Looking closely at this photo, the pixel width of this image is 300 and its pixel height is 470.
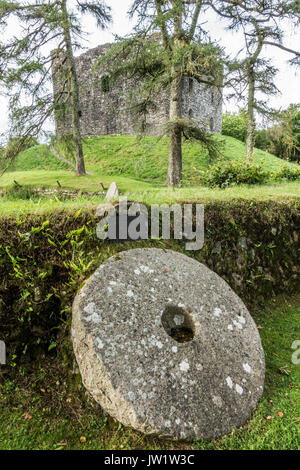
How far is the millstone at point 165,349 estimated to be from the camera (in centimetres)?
220

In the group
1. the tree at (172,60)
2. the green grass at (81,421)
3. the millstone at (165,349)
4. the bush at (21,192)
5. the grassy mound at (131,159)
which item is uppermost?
the tree at (172,60)

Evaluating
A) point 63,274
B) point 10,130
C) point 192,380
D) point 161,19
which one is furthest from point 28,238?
point 10,130

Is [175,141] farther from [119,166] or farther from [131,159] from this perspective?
[131,159]

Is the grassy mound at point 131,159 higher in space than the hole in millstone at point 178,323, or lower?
higher

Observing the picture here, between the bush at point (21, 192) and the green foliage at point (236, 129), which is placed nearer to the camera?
the bush at point (21, 192)

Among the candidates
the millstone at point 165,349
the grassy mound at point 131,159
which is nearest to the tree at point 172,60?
the grassy mound at point 131,159

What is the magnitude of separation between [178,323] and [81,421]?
113 cm

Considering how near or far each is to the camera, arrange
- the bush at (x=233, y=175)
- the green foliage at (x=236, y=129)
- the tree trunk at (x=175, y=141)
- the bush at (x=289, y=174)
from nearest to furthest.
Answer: the bush at (x=233, y=175) → the bush at (x=289, y=174) → the tree trunk at (x=175, y=141) → the green foliage at (x=236, y=129)

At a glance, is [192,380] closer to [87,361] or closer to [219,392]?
[219,392]

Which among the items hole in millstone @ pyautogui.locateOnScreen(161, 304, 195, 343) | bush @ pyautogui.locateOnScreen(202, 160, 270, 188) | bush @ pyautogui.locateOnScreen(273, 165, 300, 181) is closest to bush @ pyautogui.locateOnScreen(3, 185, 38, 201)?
bush @ pyautogui.locateOnScreen(202, 160, 270, 188)

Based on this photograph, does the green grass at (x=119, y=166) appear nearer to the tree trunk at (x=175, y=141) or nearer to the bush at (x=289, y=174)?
the tree trunk at (x=175, y=141)

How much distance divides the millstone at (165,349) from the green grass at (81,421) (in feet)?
0.36

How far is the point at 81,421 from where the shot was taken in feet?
7.80

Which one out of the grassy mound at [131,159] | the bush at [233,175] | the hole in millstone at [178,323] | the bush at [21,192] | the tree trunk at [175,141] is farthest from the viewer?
the grassy mound at [131,159]
